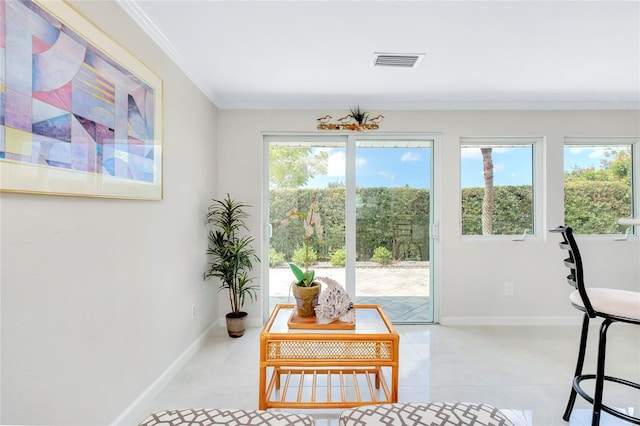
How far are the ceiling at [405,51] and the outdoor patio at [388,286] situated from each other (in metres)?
1.75

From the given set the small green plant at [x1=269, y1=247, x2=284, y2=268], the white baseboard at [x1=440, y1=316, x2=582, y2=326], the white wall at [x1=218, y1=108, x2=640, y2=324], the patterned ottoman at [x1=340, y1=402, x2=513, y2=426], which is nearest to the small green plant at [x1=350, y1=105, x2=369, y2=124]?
the white wall at [x1=218, y1=108, x2=640, y2=324]

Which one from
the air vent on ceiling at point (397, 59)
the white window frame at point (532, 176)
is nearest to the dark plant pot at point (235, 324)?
the white window frame at point (532, 176)

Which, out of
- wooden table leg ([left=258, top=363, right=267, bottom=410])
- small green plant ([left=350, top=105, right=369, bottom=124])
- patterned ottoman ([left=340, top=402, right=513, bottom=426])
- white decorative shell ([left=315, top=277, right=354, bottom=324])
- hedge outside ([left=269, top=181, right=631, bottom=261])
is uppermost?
small green plant ([left=350, top=105, right=369, bottom=124])

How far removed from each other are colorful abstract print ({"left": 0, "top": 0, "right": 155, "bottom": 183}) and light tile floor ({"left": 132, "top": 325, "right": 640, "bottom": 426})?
58.7 inches

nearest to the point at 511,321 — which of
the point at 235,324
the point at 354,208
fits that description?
the point at 354,208

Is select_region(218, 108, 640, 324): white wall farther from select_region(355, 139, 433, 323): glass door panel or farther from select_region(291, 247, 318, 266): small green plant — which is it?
select_region(291, 247, 318, 266): small green plant

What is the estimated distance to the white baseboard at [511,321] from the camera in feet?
11.1

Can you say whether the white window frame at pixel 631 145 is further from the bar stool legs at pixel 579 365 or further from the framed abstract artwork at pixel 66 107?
the framed abstract artwork at pixel 66 107

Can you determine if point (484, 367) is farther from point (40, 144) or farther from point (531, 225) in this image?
point (40, 144)

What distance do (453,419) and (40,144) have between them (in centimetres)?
180

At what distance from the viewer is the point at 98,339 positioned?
156 cm

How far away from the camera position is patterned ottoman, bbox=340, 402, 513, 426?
3.53 feet

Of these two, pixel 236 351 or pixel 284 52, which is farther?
pixel 236 351

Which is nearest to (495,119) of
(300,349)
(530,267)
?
(530,267)
